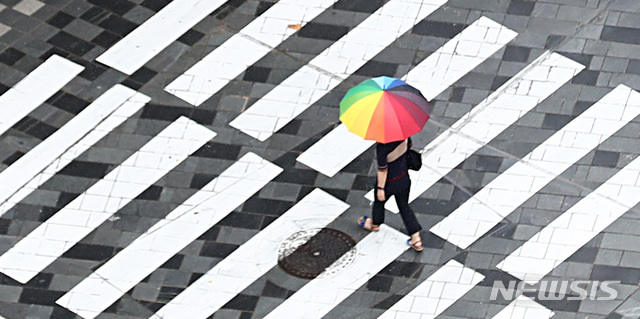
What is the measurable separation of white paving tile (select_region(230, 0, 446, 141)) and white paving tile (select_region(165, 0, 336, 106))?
0.60 metres

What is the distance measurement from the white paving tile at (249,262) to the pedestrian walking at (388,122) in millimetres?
1012

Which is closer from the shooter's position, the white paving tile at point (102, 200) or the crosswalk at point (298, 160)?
the crosswalk at point (298, 160)

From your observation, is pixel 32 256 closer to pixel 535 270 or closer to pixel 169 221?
pixel 169 221

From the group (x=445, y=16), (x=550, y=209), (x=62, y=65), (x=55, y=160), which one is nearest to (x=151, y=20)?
(x=62, y=65)

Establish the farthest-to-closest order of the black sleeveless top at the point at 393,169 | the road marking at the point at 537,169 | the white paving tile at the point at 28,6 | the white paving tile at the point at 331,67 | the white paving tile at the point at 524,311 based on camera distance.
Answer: the white paving tile at the point at 28,6, the white paving tile at the point at 331,67, the road marking at the point at 537,169, the white paving tile at the point at 524,311, the black sleeveless top at the point at 393,169

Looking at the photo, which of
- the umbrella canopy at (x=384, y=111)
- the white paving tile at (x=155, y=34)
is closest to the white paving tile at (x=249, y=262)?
the umbrella canopy at (x=384, y=111)

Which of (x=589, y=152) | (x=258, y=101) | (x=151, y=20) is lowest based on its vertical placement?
(x=589, y=152)

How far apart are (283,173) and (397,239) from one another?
5.48ft

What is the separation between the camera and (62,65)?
616 inches

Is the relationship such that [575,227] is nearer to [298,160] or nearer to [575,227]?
[575,227]

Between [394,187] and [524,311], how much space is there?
1.98 meters

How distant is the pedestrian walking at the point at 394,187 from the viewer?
12617 mm

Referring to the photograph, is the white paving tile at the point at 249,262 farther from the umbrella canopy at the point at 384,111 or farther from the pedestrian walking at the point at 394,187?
the umbrella canopy at the point at 384,111

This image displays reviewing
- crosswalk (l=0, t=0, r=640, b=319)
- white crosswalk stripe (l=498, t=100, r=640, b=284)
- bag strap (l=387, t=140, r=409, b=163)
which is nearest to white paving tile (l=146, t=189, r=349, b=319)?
crosswalk (l=0, t=0, r=640, b=319)
